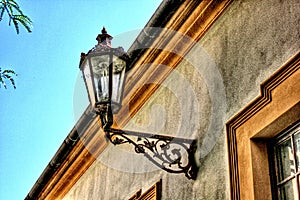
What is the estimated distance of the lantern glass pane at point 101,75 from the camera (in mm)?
6664

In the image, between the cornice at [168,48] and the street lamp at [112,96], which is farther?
the cornice at [168,48]

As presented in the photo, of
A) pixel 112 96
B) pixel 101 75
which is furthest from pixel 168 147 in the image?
pixel 101 75

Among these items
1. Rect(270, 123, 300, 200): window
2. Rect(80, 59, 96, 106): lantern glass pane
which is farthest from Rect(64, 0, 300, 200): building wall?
Rect(80, 59, 96, 106): lantern glass pane

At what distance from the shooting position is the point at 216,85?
6707 millimetres

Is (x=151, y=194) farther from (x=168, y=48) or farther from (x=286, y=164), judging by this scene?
(x=286, y=164)

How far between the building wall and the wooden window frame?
112mm

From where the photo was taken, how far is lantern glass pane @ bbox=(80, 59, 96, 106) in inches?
267

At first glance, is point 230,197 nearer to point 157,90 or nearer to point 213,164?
point 213,164

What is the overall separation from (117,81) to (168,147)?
33.7 inches

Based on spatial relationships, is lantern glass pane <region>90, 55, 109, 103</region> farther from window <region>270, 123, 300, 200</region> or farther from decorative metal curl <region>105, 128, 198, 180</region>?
window <region>270, 123, 300, 200</region>

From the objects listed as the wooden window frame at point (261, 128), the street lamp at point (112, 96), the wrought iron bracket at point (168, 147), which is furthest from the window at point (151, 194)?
the wooden window frame at point (261, 128)

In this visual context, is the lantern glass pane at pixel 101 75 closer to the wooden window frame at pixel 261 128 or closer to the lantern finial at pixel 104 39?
the lantern finial at pixel 104 39

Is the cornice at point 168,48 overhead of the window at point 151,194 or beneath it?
overhead

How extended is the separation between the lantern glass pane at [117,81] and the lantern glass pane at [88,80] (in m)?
0.20
